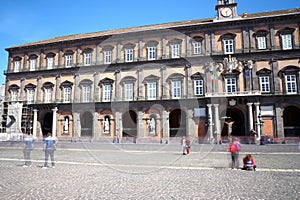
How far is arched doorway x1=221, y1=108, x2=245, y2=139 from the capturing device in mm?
29578

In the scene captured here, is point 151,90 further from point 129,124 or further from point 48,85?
point 48,85

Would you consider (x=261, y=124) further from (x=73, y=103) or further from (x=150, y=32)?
(x=73, y=103)

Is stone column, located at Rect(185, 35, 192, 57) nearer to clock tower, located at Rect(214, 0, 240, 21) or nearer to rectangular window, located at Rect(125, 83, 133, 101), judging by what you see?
clock tower, located at Rect(214, 0, 240, 21)

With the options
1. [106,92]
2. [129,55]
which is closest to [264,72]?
[129,55]

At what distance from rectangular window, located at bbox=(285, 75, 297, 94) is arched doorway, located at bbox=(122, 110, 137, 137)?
1937 centimetres

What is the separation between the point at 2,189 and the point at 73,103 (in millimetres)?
27954

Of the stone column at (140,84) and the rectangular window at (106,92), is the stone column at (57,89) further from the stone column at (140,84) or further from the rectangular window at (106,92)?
the stone column at (140,84)

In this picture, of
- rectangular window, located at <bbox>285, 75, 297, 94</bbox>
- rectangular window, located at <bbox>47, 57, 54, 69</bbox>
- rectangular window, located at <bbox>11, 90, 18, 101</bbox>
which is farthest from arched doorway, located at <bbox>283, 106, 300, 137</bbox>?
rectangular window, located at <bbox>11, 90, 18, 101</bbox>

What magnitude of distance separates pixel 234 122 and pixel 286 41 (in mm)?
11611

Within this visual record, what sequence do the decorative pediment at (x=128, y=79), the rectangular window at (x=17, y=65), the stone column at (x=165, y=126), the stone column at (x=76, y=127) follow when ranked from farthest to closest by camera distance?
the rectangular window at (x=17, y=65) → the stone column at (x=76, y=127) → the decorative pediment at (x=128, y=79) → the stone column at (x=165, y=126)

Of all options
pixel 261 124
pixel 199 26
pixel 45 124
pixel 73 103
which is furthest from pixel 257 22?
pixel 45 124

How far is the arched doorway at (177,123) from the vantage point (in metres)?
30.5

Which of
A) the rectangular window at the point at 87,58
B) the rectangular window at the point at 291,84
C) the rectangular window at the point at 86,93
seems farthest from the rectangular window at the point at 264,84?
the rectangular window at the point at 87,58

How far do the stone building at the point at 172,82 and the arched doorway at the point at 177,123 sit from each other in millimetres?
145
